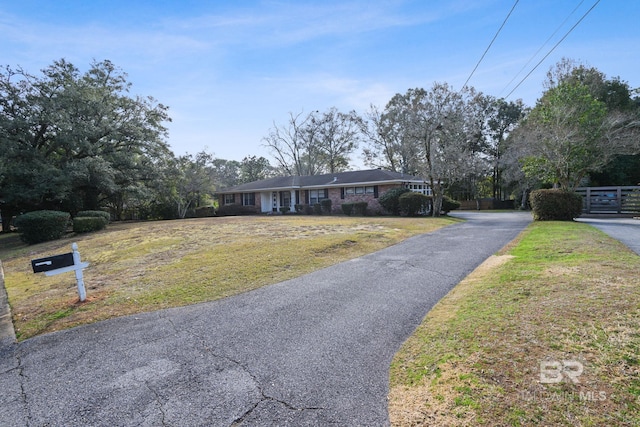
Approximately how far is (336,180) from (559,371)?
26594mm

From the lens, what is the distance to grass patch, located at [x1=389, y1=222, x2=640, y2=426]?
2166 mm

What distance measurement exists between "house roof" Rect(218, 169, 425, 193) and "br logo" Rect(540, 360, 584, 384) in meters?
22.2

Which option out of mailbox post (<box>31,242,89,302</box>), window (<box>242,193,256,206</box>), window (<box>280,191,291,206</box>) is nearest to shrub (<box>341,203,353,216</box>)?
window (<box>280,191,291,206</box>)

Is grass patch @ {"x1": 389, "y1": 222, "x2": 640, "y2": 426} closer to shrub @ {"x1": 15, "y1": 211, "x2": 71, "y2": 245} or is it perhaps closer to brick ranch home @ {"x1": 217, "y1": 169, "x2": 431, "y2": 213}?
shrub @ {"x1": 15, "y1": 211, "x2": 71, "y2": 245}

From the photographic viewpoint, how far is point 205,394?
270cm

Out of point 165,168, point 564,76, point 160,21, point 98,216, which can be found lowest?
point 98,216

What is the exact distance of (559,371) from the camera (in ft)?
8.28

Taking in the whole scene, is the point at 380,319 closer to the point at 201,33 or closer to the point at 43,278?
the point at 43,278

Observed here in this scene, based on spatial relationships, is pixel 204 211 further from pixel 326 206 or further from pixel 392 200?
pixel 392 200

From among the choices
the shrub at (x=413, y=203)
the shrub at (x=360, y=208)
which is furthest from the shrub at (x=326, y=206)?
the shrub at (x=413, y=203)

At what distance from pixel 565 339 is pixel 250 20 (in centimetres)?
992

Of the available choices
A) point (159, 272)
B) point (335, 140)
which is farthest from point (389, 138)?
point (159, 272)

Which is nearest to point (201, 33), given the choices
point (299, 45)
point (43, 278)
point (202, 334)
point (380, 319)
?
point (299, 45)

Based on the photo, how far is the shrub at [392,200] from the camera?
916 inches
